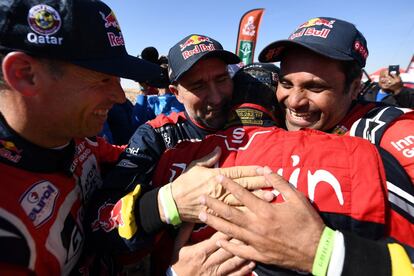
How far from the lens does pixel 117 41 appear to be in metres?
1.52

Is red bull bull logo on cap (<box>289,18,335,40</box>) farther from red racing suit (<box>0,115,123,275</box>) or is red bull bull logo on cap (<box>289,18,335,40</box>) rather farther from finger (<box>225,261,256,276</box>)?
red racing suit (<box>0,115,123,275</box>)

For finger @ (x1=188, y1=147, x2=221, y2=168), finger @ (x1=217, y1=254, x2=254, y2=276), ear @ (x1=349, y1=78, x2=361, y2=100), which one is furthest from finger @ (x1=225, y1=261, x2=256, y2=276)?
ear @ (x1=349, y1=78, x2=361, y2=100)

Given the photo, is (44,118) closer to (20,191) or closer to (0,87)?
(0,87)

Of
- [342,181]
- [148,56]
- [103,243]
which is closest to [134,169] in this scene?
[103,243]

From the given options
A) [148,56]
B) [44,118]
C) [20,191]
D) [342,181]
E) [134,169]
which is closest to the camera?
[342,181]

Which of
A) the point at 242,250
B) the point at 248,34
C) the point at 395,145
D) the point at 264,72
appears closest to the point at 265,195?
the point at 242,250

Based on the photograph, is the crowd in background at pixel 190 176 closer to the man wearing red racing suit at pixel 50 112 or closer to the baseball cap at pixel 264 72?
the man wearing red racing suit at pixel 50 112

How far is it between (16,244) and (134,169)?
2.27 ft

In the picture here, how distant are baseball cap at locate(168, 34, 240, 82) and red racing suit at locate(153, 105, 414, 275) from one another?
120 cm

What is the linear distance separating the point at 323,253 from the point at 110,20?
4.74 ft

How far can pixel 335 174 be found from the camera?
113 cm

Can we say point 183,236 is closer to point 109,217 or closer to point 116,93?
point 109,217

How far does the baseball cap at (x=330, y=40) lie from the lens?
1.84 meters

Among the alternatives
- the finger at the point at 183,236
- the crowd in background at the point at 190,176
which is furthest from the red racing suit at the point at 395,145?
the finger at the point at 183,236
